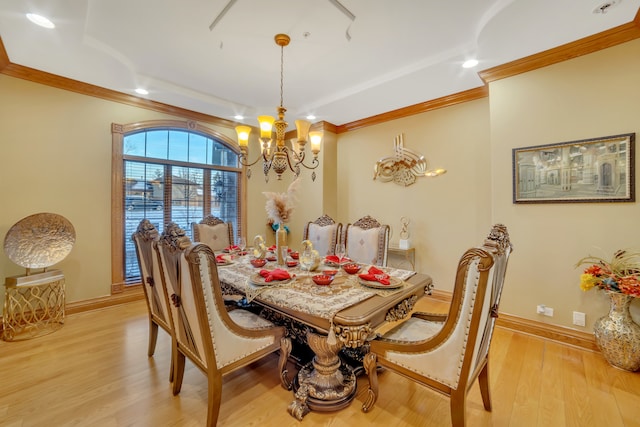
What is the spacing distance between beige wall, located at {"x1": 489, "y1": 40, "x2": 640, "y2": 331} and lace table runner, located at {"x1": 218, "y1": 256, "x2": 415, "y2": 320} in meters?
1.55

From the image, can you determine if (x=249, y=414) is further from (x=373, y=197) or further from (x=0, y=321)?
(x=373, y=197)

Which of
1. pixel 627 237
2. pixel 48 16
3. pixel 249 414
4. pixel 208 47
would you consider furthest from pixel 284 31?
pixel 627 237

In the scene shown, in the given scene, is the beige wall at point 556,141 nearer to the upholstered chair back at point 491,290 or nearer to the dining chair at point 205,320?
the upholstered chair back at point 491,290

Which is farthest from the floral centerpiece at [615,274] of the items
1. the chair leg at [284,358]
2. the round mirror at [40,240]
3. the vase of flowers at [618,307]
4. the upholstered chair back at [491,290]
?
the round mirror at [40,240]

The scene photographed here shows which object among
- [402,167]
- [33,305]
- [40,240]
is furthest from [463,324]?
[33,305]

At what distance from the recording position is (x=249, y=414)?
1690mm

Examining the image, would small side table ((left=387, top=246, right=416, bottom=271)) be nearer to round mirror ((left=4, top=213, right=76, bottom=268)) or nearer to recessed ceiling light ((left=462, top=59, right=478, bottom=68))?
recessed ceiling light ((left=462, top=59, right=478, bottom=68))

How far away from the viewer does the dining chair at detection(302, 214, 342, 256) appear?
10.3 ft

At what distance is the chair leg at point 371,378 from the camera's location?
157 cm

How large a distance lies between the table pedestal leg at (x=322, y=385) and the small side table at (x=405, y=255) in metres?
2.15

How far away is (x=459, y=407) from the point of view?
4.31ft

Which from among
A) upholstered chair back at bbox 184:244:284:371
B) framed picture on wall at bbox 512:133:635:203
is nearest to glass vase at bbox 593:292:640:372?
framed picture on wall at bbox 512:133:635:203

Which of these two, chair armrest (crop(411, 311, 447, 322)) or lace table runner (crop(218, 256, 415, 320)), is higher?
lace table runner (crop(218, 256, 415, 320))

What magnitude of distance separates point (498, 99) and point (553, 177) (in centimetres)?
100
